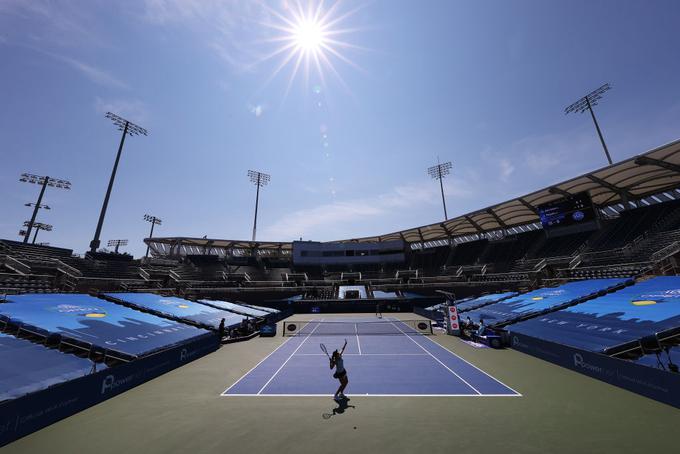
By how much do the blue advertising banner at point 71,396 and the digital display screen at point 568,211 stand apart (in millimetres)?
45842

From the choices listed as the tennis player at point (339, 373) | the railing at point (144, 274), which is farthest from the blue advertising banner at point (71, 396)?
the railing at point (144, 274)

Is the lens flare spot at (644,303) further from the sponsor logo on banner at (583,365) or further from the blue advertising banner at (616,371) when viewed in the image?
the sponsor logo on banner at (583,365)

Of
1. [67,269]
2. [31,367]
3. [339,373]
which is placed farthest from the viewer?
[67,269]

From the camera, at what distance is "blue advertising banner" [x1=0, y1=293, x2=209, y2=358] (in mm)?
12125

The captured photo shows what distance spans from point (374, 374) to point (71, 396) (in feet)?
33.7

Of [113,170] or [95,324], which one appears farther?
[113,170]

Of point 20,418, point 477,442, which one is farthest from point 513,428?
point 20,418

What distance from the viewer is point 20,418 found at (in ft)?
22.4

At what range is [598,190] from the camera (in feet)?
118

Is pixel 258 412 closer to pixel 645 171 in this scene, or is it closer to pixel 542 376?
pixel 542 376

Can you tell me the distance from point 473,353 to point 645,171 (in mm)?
32626

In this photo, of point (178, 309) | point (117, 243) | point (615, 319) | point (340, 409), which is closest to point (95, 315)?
point (178, 309)

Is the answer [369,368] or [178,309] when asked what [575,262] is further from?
[178,309]

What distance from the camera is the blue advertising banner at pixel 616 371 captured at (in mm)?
8109
